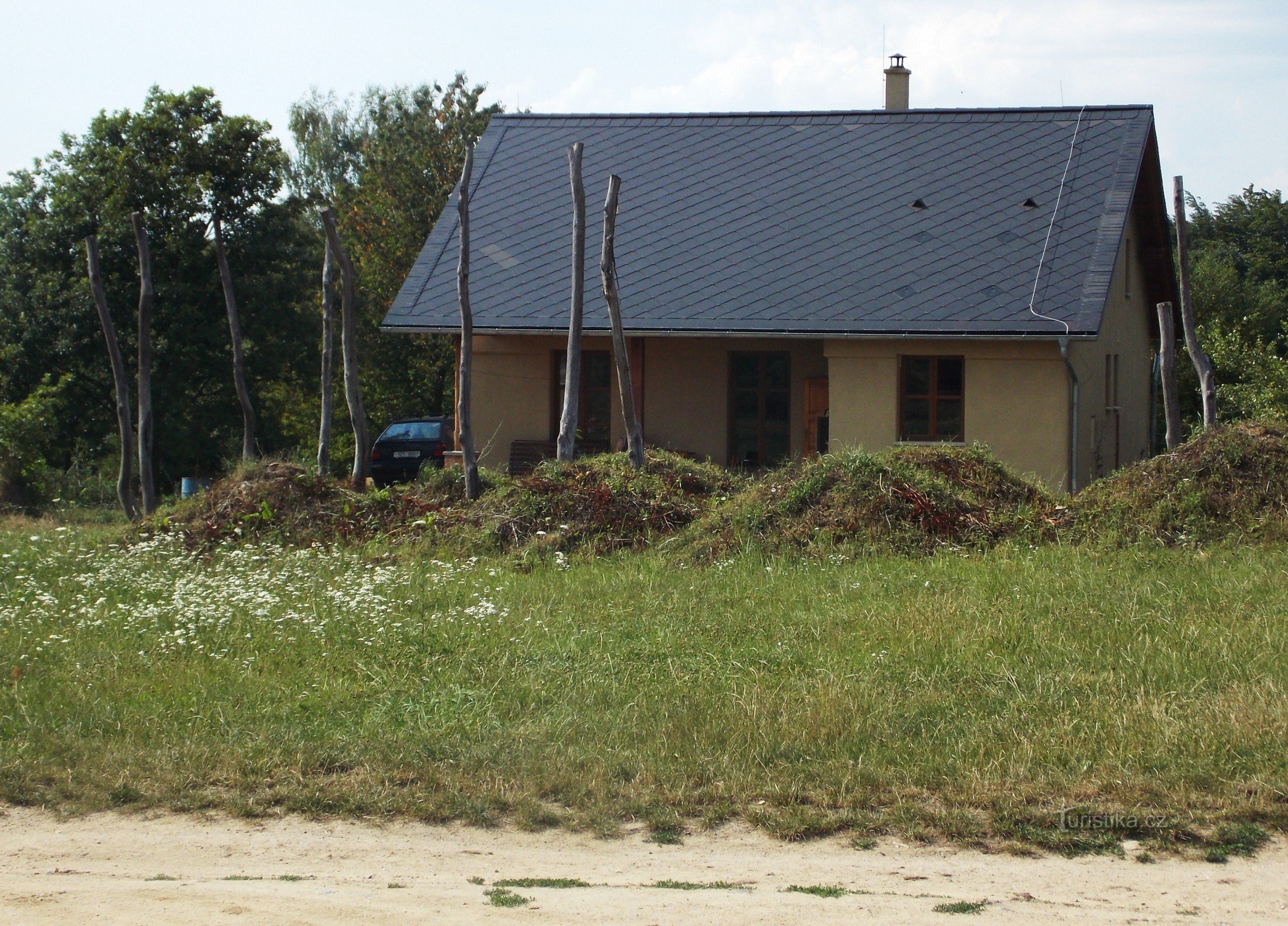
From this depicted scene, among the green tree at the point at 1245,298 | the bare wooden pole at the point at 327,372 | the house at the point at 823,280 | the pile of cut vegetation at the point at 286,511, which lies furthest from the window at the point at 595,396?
the green tree at the point at 1245,298

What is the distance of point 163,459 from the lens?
2553 centimetres

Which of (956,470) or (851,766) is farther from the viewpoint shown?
(956,470)

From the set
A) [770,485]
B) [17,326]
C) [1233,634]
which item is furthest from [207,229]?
[1233,634]

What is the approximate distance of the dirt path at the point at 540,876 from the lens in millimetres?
4395

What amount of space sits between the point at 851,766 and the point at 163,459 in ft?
74.5

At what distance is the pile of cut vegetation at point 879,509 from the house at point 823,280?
169 inches

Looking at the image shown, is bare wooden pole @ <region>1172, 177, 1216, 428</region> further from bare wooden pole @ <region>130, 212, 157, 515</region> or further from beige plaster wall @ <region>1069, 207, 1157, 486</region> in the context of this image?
bare wooden pole @ <region>130, 212, 157, 515</region>

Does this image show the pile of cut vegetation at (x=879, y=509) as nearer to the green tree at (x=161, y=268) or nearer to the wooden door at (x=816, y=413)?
the wooden door at (x=816, y=413)

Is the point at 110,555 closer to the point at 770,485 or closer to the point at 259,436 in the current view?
the point at 770,485

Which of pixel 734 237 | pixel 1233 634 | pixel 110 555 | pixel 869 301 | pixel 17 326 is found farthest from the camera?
pixel 17 326

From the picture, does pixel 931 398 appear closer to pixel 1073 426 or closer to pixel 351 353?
pixel 1073 426

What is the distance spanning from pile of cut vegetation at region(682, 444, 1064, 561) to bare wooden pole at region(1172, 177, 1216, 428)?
2604mm

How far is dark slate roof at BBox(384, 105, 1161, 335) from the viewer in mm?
16859

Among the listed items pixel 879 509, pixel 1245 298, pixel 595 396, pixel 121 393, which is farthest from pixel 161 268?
pixel 1245 298
